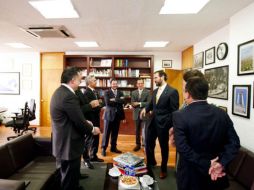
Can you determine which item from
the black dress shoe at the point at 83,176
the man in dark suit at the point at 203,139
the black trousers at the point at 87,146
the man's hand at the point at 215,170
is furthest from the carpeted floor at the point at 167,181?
the man's hand at the point at 215,170

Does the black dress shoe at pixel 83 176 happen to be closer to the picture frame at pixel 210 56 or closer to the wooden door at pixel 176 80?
the picture frame at pixel 210 56

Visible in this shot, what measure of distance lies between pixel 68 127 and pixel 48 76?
5.20 metres

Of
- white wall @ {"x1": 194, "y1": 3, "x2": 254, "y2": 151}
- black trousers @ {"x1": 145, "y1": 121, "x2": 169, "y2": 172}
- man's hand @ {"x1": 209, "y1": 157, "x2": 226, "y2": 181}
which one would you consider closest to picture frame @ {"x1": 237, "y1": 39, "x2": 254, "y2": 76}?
white wall @ {"x1": 194, "y1": 3, "x2": 254, "y2": 151}

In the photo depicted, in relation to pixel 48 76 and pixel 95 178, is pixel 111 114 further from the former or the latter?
pixel 48 76

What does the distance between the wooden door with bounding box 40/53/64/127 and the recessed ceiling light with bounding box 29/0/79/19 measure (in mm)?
3509

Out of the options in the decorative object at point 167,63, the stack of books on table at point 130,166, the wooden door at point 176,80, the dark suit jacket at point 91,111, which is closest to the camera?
the stack of books on table at point 130,166

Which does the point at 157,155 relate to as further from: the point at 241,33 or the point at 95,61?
the point at 95,61

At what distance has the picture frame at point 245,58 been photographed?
252cm

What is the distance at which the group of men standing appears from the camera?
1419mm

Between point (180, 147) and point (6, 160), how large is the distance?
78.8 inches

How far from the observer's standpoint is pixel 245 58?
2.65 m

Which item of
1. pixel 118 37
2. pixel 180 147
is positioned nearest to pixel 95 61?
pixel 118 37

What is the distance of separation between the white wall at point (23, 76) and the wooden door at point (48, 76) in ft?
0.61

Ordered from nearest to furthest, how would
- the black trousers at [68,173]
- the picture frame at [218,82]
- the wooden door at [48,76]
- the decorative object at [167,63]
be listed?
the black trousers at [68,173] → the picture frame at [218,82] → the decorative object at [167,63] → the wooden door at [48,76]
